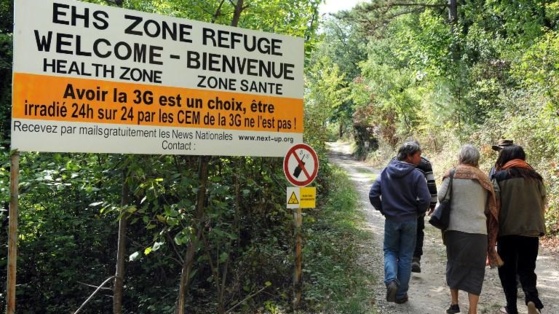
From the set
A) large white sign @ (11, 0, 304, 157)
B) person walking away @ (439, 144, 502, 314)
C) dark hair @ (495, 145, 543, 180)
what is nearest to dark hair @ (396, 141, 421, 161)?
person walking away @ (439, 144, 502, 314)

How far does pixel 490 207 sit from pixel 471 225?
1.09 ft

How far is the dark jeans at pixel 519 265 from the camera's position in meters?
4.79

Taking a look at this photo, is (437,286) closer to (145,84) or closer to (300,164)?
(300,164)

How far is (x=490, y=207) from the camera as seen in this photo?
4.68m

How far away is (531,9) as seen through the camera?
1507cm

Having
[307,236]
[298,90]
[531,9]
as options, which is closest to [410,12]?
[531,9]

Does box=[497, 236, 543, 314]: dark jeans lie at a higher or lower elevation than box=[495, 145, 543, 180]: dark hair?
lower

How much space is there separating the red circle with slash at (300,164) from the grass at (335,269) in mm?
802

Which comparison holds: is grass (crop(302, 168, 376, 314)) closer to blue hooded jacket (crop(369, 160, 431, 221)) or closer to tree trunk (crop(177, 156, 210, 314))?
blue hooded jacket (crop(369, 160, 431, 221))

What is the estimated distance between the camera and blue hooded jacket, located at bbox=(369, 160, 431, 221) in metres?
5.08

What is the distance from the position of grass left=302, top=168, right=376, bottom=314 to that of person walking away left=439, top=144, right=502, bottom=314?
48.3 inches

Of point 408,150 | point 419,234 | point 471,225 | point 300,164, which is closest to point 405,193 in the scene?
point 408,150

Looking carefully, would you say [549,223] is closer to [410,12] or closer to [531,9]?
[531,9]

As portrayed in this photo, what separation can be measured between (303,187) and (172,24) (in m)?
2.20
